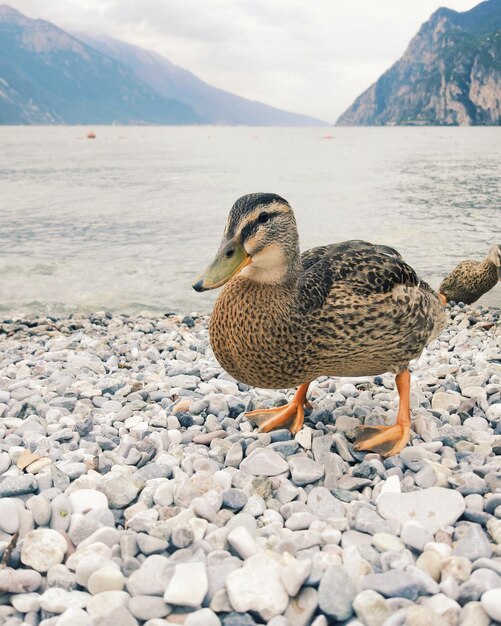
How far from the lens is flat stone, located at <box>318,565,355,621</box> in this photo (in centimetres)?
210

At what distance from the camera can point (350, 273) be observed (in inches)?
124

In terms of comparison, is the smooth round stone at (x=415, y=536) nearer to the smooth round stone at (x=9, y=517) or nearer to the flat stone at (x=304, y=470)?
the flat stone at (x=304, y=470)

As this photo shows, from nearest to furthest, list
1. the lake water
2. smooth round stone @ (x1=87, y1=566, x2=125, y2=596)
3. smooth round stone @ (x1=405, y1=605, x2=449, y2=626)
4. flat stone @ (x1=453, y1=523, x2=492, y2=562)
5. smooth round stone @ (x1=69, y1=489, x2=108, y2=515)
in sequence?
smooth round stone @ (x1=405, y1=605, x2=449, y2=626), smooth round stone @ (x1=87, y1=566, x2=125, y2=596), flat stone @ (x1=453, y1=523, x2=492, y2=562), smooth round stone @ (x1=69, y1=489, x2=108, y2=515), the lake water

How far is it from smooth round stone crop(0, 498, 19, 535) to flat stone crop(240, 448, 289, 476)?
1.05m

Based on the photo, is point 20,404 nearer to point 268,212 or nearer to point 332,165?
point 268,212

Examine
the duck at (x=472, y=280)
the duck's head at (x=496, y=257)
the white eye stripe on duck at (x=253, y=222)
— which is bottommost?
the duck at (x=472, y=280)

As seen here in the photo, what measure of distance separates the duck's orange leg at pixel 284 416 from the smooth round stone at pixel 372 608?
55.7 inches

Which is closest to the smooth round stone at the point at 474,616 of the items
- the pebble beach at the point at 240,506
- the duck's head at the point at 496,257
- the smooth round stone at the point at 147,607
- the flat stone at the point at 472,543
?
the pebble beach at the point at 240,506

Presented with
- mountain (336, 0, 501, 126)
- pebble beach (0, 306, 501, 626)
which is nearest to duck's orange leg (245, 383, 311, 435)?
pebble beach (0, 306, 501, 626)

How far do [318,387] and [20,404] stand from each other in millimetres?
1930

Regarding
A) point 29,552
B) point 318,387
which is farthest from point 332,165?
point 29,552

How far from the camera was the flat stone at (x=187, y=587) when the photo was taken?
214 centimetres

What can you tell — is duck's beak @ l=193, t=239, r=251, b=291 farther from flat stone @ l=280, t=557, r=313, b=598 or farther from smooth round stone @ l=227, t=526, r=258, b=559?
flat stone @ l=280, t=557, r=313, b=598

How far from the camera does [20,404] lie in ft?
12.5
